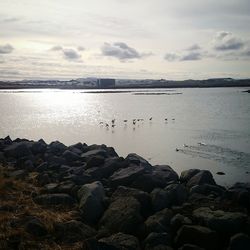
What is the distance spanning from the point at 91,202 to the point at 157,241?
2750mm

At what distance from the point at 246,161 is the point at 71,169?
10204 mm

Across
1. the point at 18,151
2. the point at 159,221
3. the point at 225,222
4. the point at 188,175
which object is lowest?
the point at 188,175

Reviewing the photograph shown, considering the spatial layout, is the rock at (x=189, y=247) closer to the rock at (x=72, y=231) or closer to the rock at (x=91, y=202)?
the rock at (x=72, y=231)

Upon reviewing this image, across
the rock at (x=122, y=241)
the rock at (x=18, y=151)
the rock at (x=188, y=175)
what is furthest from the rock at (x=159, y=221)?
the rock at (x=18, y=151)

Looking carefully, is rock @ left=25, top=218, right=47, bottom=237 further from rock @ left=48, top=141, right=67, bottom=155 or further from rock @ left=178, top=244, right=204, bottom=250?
rock @ left=48, top=141, right=67, bottom=155

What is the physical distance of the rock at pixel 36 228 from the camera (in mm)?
9094

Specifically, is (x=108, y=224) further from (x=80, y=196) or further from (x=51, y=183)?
(x=51, y=183)

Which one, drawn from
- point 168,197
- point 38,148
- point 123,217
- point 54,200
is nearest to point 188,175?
point 168,197

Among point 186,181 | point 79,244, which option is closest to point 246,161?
point 186,181

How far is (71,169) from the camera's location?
1566 centimetres

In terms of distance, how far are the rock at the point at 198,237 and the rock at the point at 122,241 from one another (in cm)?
103

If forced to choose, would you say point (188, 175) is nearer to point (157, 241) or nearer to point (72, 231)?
point (157, 241)

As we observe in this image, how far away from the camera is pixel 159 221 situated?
960cm

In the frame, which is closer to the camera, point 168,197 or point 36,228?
point 36,228
